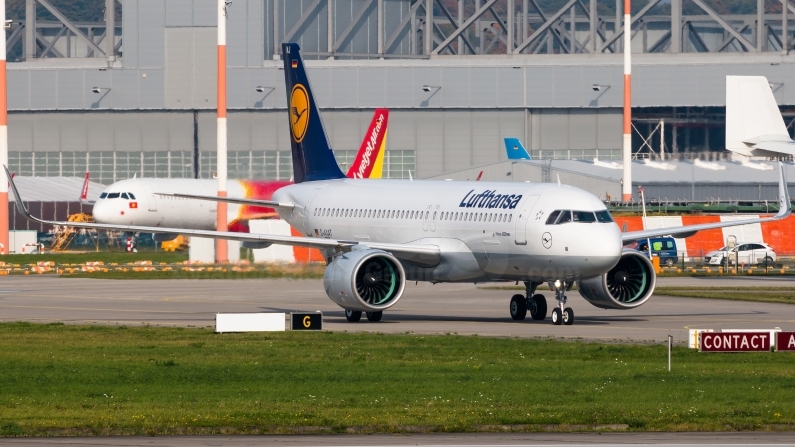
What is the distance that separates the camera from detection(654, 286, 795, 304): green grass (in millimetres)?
50750

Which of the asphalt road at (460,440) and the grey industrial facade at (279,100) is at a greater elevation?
the grey industrial facade at (279,100)

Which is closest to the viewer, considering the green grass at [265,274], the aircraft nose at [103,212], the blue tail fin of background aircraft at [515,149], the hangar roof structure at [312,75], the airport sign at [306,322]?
the airport sign at [306,322]

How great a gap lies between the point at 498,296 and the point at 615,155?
2839 inches

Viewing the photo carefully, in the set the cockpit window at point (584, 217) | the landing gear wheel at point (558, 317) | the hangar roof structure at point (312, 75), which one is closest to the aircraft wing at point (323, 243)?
the landing gear wheel at point (558, 317)

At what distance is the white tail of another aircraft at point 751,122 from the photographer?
→ 62344mm

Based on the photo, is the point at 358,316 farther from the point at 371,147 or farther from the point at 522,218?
the point at 371,147

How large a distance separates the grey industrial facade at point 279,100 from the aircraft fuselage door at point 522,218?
269ft

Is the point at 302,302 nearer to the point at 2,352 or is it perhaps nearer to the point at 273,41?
the point at 2,352

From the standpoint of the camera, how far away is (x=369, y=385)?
24250 millimetres

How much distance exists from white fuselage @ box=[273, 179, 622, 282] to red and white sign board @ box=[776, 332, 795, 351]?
24.8 ft

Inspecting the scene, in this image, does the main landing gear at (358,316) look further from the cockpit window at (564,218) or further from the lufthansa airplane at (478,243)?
the cockpit window at (564,218)

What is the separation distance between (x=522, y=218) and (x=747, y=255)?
144ft

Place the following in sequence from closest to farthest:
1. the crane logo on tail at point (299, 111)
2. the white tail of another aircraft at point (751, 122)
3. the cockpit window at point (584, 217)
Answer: the cockpit window at point (584, 217) → the crane logo on tail at point (299, 111) → the white tail of another aircraft at point (751, 122)

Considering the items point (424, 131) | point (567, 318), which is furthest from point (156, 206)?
Result: point (567, 318)
